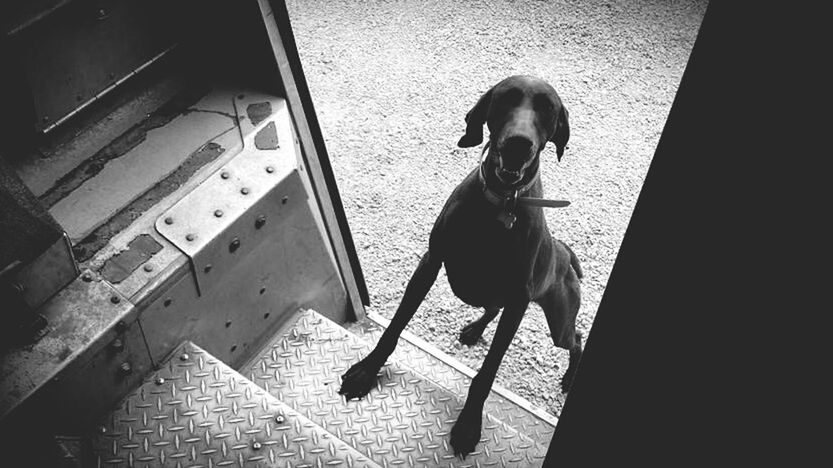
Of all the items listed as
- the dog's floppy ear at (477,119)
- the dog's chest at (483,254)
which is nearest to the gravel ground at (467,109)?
the dog's chest at (483,254)

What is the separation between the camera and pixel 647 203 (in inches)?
28.2

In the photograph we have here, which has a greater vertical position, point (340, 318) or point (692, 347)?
point (692, 347)

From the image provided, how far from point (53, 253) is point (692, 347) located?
170 centimetres

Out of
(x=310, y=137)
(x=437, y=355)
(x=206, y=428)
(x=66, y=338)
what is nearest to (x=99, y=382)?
(x=66, y=338)

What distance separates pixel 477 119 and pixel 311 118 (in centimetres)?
70

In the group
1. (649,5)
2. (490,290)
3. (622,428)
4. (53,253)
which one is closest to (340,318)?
(490,290)

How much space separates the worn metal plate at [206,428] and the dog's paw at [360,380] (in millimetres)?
320

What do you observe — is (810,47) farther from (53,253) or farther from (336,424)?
(336,424)

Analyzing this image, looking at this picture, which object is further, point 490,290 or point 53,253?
point 490,290

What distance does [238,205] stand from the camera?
2229 millimetres

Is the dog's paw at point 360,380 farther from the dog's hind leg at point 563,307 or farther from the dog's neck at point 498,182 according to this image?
the dog's neck at point 498,182

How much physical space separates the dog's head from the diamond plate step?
0.92m

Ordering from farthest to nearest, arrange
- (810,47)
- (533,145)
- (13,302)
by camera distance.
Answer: (533,145) → (13,302) → (810,47)

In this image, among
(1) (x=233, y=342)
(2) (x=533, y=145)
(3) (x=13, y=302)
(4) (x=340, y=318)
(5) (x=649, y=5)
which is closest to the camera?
(3) (x=13, y=302)
